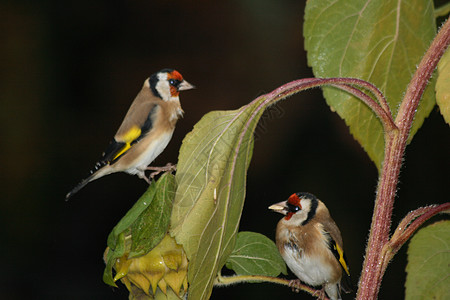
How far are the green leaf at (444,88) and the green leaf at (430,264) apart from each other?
0.53ft

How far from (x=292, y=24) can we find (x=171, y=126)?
1.32 metres

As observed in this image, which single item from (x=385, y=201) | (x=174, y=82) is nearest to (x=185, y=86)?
(x=174, y=82)

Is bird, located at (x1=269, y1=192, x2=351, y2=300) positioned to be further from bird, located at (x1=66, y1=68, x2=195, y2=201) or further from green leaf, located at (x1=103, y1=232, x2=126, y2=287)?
green leaf, located at (x1=103, y1=232, x2=126, y2=287)

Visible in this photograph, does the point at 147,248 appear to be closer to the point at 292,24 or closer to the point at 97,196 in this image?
the point at 292,24

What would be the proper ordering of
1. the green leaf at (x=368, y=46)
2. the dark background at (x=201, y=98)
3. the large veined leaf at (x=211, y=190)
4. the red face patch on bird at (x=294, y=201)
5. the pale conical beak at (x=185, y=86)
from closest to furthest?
the large veined leaf at (x=211, y=190) → the green leaf at (x=368, y=46) → the pale conical beak at (x=185, y=86) → the red face patch on bird at (x=294, y=201) → the dark background at (x=201, y=98)

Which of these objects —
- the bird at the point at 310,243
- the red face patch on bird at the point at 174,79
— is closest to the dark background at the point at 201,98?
the bird at the point at 310,243

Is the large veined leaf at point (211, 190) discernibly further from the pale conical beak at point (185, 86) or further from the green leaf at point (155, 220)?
the pale conical beak at point (185, 86)

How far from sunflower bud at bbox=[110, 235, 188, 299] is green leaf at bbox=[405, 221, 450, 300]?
0.27 meters

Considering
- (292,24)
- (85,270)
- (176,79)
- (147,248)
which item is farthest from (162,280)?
(85,270)

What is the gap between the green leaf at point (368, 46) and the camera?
25.0 inches

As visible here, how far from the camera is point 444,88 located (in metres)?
0.57

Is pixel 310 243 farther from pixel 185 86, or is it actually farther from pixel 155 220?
pixel 155 220

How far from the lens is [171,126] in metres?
0.72

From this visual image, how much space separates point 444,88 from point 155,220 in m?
0.30
